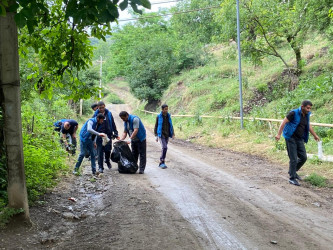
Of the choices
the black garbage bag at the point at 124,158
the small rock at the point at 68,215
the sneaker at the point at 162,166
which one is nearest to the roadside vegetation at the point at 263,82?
the sneaker at the point at 162,166

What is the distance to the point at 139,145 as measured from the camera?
9867 mm

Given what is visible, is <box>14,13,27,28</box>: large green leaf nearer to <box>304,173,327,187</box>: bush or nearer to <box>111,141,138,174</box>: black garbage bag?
<box>111,141,138,174</box>: black garbage bag

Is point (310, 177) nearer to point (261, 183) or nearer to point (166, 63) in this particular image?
point (261, 183)

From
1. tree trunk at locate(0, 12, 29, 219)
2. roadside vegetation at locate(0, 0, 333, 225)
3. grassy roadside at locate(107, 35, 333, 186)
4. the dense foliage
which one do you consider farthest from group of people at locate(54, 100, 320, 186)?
the dense foliage

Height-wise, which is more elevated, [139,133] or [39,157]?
[139,133]

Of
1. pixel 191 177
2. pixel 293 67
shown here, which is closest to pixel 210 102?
pixel 293 67

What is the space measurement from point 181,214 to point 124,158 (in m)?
4.18

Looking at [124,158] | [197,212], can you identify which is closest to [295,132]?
[197,212]

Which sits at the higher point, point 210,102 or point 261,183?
point 210,102

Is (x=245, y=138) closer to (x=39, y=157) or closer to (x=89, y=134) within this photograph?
(x=89, y=134)

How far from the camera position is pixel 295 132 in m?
8.17

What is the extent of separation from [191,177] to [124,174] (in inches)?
73.7

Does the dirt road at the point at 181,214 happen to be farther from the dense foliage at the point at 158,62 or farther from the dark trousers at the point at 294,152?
the dense foliage at the point at 158,62

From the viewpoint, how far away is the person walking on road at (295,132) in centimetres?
803
